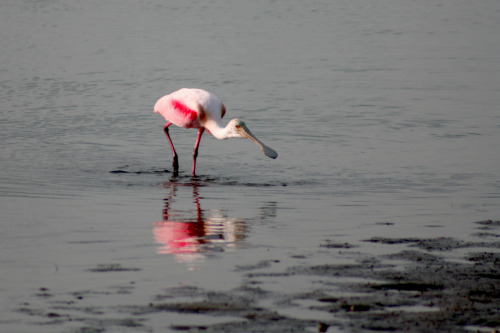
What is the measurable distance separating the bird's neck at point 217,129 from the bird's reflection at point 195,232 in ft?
9.39

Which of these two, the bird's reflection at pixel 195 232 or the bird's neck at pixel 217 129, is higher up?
the bird's neck at pixel 217 129

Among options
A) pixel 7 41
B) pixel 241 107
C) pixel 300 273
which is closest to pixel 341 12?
pixel 7 41

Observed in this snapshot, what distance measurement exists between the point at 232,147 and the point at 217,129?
161 cm

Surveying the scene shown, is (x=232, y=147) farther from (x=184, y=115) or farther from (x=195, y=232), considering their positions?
(x=195, y=232)

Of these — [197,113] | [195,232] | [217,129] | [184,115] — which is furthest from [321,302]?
[184,115]

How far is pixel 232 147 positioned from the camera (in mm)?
15555

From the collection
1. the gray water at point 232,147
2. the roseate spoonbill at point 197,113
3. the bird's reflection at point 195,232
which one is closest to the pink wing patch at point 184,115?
the roseate spoonbill at point 197,113

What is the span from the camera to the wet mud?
6.15 m

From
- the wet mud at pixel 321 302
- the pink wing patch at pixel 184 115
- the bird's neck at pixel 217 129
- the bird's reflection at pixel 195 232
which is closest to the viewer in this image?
the wet mud at pixel 321 302

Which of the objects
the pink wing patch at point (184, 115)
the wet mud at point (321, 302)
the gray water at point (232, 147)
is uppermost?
the pink wing patch at point (184, 115)

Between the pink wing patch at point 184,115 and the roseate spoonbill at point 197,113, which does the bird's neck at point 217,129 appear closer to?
the roseate spoonbill at point 197,113

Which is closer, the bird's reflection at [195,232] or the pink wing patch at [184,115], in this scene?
the bird's reflection at [195,232]

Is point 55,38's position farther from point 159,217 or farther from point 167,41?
point 159,217

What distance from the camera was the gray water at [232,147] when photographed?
8.42m
